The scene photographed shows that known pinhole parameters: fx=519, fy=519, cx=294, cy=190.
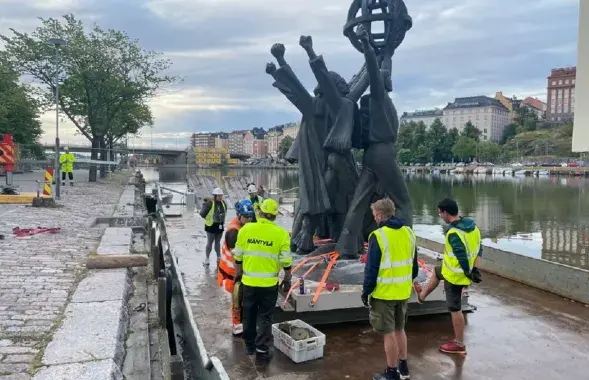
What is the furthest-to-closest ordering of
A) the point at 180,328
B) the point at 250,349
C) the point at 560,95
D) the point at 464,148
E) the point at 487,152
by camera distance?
the point at 560,95, the point at 487,152, the point at 464,148, the point at 180,328, the point at 250,349

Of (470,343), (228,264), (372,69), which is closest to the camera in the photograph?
(470,343)

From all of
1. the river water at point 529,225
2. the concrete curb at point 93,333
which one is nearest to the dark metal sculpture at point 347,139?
the concrete curb at point 93,333

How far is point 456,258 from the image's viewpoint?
5805mm

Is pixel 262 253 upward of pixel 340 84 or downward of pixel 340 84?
downward

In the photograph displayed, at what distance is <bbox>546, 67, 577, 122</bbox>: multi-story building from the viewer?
14275 centimetres

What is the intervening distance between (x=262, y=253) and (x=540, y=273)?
5646mm

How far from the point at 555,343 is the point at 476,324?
1.03m

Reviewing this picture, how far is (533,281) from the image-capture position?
907 centimetres

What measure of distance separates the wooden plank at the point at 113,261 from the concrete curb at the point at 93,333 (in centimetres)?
18

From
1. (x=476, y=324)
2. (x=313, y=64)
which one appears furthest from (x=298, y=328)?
(x=313, y=64)

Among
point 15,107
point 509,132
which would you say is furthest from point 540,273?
point 509,132

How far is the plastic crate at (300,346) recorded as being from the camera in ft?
18.8

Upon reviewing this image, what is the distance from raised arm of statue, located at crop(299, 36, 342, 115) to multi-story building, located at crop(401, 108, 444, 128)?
510 ft

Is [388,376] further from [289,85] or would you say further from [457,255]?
[289,85]
